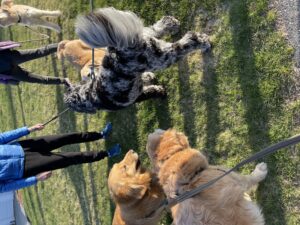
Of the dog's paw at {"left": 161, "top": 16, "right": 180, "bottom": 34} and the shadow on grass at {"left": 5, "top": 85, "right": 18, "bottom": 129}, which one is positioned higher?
the dog's paw at {"left": 161, "top": 16, "right": 180, "bottom": 34}

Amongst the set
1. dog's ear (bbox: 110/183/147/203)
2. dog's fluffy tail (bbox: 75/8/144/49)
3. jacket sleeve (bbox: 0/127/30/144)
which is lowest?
dog's ear (bbox: 110/183/147/203)

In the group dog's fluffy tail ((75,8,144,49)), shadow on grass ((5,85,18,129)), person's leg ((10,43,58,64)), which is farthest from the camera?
shadow on grass ((5,85,18,129))

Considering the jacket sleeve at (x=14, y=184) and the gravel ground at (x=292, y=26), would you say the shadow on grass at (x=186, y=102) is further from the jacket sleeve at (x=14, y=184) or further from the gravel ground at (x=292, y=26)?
the jacket sleeve at (x=14, y=184)

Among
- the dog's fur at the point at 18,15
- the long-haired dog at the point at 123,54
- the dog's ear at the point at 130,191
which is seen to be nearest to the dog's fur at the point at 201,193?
the dog's ear at the point at 130,191

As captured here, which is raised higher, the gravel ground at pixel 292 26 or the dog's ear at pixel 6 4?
the dog's ear at pixel 6 4

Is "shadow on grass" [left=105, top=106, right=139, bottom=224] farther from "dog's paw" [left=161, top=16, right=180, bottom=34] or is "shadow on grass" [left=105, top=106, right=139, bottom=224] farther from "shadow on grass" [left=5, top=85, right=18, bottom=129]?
"shadow on grass" [left=5, top=85, right=18, bottom=129]

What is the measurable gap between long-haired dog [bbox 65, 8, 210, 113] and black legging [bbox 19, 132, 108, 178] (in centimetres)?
47

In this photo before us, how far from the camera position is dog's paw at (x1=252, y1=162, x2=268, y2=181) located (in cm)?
364

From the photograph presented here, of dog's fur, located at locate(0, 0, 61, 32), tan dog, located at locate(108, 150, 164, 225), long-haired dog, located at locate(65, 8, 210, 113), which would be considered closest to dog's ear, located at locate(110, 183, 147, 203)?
tan dog, located at locate(108, 150, 164, 225)

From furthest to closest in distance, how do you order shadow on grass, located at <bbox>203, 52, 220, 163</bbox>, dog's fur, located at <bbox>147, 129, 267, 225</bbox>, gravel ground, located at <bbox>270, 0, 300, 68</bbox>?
shadow on grass, located at <bbox>203, 52, 220, 163</bbox>, gravel ground, located at <bbox>270, 0, 300, 68</bbox>, dog's fur, located at <bbox>147, 129, 267, 225</bbox>

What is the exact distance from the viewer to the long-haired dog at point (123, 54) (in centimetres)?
287

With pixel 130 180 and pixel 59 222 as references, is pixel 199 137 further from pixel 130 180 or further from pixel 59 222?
pixel 59 222

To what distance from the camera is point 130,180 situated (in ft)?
10.2

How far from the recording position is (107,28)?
285 centimetres
